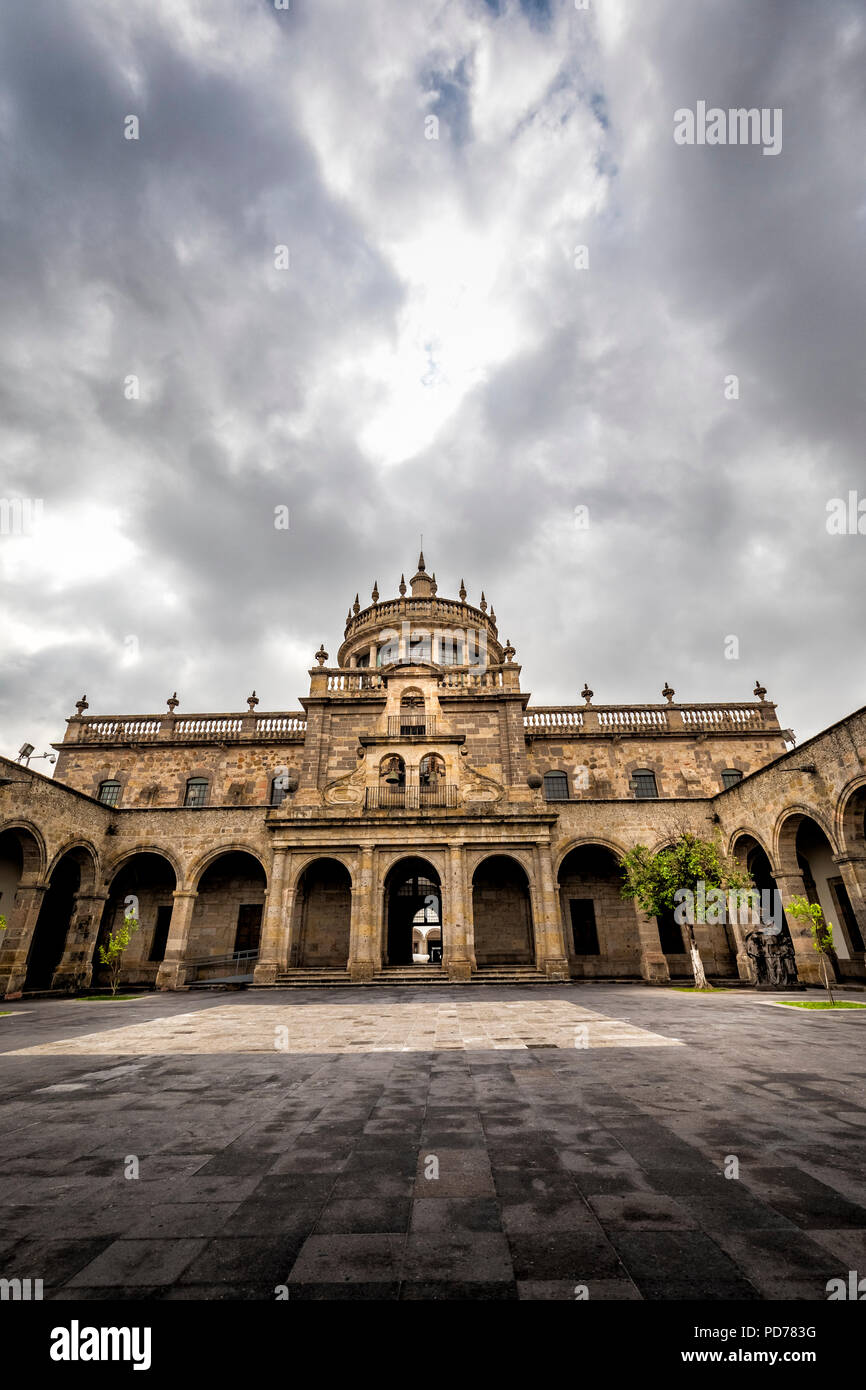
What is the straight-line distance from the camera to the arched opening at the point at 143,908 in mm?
24969

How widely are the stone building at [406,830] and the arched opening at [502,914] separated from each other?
9 centimetres

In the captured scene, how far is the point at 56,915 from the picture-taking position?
23.5 meters

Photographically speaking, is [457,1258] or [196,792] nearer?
[457,1258]

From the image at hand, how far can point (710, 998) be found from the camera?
15.1 meters

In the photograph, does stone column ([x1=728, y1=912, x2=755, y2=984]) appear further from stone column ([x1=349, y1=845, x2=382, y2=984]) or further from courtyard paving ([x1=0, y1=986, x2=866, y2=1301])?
courtyard paving ([x1=0, y1=986, x2=866, y2=1301])

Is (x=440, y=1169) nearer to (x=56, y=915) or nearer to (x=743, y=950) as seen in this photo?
(x=743, y=950)

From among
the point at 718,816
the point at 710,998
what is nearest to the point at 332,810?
the point at 710,998

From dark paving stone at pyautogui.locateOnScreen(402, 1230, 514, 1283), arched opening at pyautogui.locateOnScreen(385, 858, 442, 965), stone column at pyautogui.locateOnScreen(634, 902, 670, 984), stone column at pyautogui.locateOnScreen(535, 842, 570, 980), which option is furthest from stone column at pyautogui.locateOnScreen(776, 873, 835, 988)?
dark paving stone at pyautogui.locateOnScreen(402, 1230, 514, 1283)

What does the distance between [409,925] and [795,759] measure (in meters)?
17.4

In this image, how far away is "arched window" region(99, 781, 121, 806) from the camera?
94.4ft

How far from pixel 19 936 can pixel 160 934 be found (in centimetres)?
748

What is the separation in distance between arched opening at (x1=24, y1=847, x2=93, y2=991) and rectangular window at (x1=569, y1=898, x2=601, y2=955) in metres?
19.9

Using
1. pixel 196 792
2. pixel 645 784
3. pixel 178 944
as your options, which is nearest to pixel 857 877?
pixel 645 784
